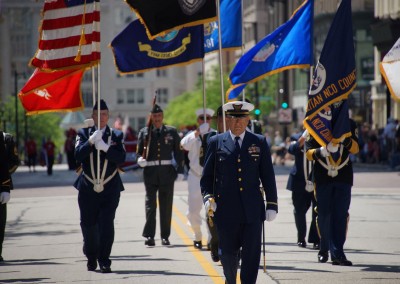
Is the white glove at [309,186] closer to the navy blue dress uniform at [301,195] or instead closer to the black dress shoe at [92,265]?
the navy blue dress uniform at [301,195]

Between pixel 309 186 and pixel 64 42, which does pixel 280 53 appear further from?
pixel 64 42

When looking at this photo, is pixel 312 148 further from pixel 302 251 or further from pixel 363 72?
pixel 363 72

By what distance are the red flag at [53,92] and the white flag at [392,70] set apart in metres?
4.29

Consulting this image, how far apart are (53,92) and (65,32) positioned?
95 cm

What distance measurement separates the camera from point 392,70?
13781 millimetres

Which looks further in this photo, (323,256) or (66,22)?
(66,22)

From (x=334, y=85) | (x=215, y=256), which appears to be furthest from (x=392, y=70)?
(x=215, y=256)

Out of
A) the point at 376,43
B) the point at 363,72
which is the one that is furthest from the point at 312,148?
the point at 363,72

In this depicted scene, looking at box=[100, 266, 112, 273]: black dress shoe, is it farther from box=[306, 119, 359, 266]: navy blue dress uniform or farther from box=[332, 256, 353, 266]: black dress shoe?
box=[332, 256, 353, 266]: black dress shoe

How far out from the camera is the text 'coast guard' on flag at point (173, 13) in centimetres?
1391

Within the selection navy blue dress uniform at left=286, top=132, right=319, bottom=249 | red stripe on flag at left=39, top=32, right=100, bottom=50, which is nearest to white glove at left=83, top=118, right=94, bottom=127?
red stripe on flag at left=39, top=32, right=100, bottom=50

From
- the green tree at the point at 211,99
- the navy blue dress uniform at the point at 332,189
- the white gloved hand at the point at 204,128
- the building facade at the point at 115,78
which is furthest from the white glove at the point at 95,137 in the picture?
the building facade at the point at 115,78

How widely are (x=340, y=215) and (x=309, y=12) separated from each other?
383 cm

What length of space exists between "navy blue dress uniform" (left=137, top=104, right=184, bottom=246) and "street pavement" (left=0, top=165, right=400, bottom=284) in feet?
1.67
